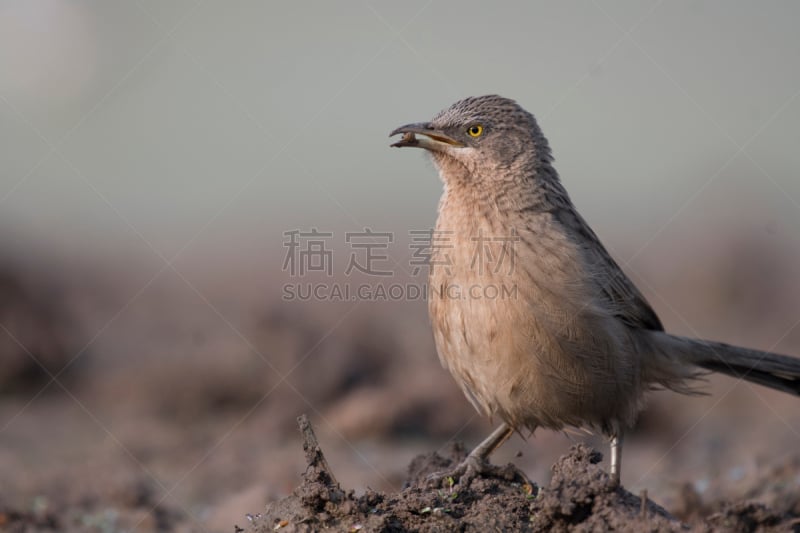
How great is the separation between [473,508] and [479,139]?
2397mm

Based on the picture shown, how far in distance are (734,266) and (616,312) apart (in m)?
10.1

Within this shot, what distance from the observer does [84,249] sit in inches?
893

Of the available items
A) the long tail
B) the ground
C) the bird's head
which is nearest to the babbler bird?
the bird's head

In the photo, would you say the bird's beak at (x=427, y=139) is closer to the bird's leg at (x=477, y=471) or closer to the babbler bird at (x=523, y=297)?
the babbler bird at (x=523, y=297)

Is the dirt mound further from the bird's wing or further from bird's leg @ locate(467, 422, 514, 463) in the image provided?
the bird's wing

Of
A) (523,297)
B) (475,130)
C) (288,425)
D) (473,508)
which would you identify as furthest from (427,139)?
(288,425)

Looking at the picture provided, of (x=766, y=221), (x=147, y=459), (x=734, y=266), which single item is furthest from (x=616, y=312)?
(x=766, y=221)

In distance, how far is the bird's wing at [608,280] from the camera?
581 cm

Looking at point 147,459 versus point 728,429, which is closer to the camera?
point 147,459

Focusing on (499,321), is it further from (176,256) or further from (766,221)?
(176,256)

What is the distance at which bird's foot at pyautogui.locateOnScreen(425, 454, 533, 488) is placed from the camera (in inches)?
202

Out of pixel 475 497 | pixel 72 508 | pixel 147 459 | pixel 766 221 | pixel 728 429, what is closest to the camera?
pixel 475 497

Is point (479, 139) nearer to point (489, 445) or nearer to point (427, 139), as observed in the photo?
point (427, 139)

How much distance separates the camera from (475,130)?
6.02 m
